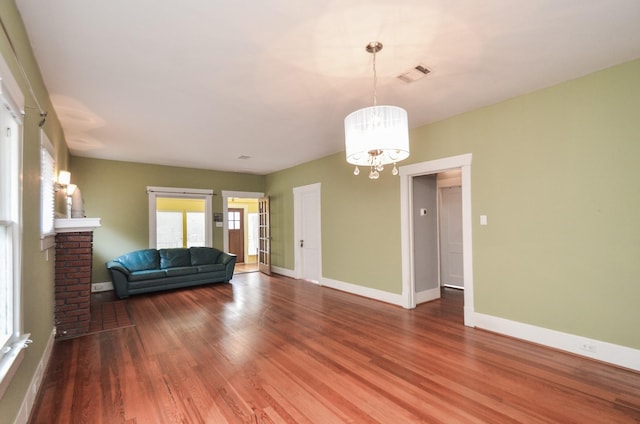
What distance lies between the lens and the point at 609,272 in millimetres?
2713

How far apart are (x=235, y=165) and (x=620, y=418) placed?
6.79 meters

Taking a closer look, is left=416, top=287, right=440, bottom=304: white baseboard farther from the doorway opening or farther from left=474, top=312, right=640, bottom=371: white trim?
the doorway opening

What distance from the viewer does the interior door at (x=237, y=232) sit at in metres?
9.91

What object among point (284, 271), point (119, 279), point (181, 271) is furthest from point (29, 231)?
point (284, 271)

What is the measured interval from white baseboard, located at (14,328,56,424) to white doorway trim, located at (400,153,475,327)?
4078 millimetres

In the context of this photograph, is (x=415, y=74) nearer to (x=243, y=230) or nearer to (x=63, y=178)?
(x=63, y=178)

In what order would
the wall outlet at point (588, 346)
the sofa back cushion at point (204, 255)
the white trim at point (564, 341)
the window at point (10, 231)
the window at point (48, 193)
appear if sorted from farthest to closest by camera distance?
the sofa back cushion at point (204, 255), the window at point (48, 193), the wall outlet at point (588, 346), the white trim at point (564, 341), the window at point (10, 231)

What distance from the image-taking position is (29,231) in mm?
2156

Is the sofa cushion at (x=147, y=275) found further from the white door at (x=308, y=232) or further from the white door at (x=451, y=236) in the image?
the white door at (x=451, y=236)

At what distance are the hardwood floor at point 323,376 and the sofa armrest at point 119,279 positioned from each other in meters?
1.60

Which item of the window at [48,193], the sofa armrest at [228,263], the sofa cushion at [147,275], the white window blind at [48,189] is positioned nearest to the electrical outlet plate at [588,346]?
the window at [48,193]

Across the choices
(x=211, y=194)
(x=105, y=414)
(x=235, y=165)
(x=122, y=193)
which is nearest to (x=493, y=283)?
(x=105, y=414)

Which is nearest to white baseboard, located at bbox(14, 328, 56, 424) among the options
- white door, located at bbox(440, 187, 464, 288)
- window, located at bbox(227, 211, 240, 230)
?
white door, located at bbox(440, 187, 464, 288)

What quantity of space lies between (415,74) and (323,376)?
2.84 meters
